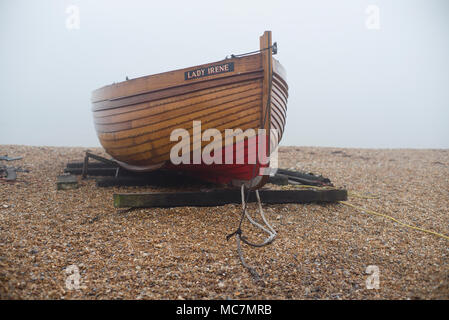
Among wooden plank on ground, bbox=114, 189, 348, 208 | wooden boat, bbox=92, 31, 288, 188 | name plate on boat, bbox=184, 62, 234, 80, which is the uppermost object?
name plate on boat, bbox=184, 62, 234, 80

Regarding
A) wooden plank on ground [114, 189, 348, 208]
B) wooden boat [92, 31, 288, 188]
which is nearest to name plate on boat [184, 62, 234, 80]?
wooden boat [92, 31, 288, 188]

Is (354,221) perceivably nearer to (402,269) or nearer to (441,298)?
(402,269)

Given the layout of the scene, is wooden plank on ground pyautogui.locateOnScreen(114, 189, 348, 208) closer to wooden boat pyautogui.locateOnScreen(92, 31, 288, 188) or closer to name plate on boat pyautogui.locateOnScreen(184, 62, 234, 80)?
wooden boat pyautogui.locateOnScreen(92, 31, 288, 188)

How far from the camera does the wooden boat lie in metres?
3.79

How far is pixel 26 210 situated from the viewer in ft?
14.0

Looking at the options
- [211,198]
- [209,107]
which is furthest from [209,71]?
[211,198]

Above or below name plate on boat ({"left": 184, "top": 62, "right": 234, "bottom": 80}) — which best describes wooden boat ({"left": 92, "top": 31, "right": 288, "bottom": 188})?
below

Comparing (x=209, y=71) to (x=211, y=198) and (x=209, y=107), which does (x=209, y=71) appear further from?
(x=211, y=198)

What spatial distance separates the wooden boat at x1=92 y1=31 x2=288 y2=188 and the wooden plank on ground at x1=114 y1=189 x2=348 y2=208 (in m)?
0.29

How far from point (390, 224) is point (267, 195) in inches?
65.7

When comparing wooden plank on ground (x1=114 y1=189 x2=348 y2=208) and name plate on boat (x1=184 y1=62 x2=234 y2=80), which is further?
wooden plank on ground (x1=114 y1=189 x2=348 y2=208)

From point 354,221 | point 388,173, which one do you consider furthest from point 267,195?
point 388,173

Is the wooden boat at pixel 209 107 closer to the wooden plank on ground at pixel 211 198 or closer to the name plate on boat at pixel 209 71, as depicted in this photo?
the name plate on boat at pixel 209 71

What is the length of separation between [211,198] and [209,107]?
124cm
